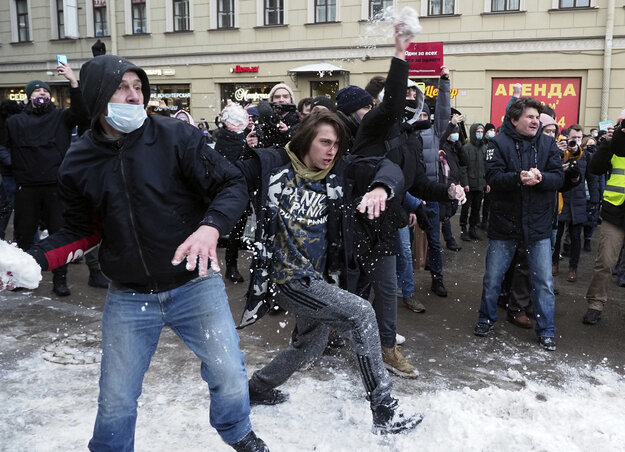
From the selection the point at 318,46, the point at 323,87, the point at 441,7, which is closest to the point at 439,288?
the point at 441,7

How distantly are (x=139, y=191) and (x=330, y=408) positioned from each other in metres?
1.93

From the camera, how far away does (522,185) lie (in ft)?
16.6

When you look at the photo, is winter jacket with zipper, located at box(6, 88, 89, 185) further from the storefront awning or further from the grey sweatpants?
the storefront awning

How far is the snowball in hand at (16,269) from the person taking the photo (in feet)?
7.77

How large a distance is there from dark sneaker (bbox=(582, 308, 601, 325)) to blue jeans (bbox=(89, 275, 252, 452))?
4.05 m

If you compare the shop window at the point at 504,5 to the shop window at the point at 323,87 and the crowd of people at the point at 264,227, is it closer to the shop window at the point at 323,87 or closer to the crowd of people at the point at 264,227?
the shop window at the point at 323,87

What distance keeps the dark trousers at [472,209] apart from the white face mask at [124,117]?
7983mm

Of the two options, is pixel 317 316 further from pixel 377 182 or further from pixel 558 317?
pixel 558 317

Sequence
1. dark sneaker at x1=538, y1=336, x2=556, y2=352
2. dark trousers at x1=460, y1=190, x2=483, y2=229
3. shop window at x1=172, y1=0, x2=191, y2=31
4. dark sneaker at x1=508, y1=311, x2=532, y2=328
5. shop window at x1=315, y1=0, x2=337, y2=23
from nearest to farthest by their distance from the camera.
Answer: dark sneaker at x1=538, y1=336, x2=556, y2=352 < dark sneaker at x1=508, y1=311, x2=532, y2=328 < dark trousers at x1=460, y1=190, x2=483, y2=229 < shop window at x1=315, y1=0, x2=337, y2=23 < shop window at x1=172, y1=0, x2=191, y2=31

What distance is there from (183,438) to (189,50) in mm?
22183

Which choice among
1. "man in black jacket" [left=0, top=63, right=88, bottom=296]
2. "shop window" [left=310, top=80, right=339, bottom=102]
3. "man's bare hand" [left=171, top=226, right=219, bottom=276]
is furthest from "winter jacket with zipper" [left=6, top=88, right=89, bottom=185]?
"shop window" [left=310, top=80, right=339, bottom=102]

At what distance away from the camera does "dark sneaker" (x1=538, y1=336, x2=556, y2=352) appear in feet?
16.3

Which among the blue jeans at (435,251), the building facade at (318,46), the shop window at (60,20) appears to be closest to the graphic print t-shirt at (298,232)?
the blue jeans at (435,251)

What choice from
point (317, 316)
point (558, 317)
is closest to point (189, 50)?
point (558, 317)
